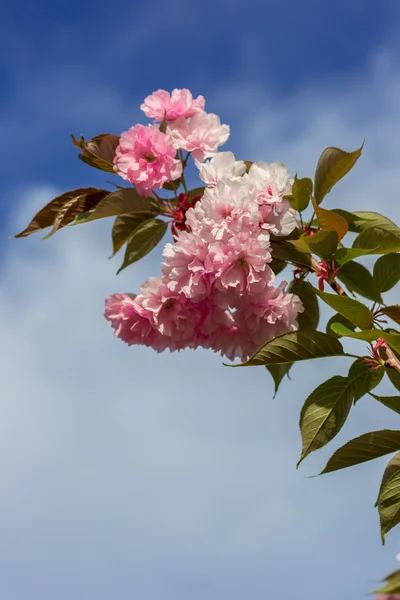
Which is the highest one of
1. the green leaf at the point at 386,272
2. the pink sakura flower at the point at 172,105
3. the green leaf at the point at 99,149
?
the pink sakura flower at the point at 172,105

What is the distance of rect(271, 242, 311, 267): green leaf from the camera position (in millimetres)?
2010

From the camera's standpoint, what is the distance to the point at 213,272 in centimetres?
189

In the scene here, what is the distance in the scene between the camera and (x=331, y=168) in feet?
6.35

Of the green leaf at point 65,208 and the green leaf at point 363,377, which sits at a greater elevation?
the green leaf at point 65,208

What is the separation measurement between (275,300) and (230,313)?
16 centimetres

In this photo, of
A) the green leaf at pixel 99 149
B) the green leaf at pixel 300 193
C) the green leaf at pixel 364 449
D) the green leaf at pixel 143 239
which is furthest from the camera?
the green leaf at pixel 143 239

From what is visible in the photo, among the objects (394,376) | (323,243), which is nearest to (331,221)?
(323,243)

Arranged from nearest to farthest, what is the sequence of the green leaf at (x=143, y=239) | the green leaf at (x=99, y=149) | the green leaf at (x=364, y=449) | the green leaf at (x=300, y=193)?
the green leaf at (x=364, y=449) → the green leaf at (x=300, y=193) → the green leaf at (x=99, y=149) → the green leaf at (x=143, y=239)

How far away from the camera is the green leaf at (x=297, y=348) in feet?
5.84

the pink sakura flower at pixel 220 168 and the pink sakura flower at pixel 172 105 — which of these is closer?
the pink sakura flower at pixel 220 168

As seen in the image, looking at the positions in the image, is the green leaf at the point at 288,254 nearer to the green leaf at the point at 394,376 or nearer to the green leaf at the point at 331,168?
the green leaf at the point at 331,168

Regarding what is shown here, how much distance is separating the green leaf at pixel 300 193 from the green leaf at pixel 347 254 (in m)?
0.16

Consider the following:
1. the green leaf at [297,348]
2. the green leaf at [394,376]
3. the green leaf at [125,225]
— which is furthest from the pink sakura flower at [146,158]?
the green leaf at [394,376]

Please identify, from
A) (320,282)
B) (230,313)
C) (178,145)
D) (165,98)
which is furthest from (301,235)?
(165,98)
